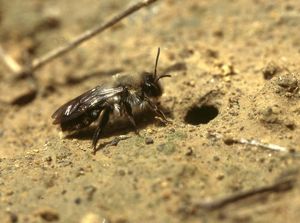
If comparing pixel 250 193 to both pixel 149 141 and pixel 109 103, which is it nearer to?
pixel 149 141

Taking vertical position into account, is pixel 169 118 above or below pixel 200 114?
above

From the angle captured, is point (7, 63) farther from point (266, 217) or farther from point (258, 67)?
point (266, 217)

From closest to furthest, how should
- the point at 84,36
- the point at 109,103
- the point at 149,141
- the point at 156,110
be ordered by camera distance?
the point at 149,141
the point at 156,110
the point at 109,103
the point at 84,36

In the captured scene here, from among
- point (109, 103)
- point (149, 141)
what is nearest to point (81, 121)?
point (109, 103)

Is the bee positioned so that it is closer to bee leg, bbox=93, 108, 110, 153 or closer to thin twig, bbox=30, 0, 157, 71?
bee leg, bbox=93, 108, 110, 153

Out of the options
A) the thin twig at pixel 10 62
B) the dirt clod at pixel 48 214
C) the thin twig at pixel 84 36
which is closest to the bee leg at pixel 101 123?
the dirt clod at pixel 48 214

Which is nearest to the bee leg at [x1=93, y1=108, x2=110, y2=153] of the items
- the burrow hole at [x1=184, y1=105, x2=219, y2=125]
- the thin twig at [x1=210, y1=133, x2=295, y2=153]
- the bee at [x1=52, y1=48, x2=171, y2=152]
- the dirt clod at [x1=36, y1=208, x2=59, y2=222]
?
the bee at [x1=52, y1=48, x2=171, y2=152]
